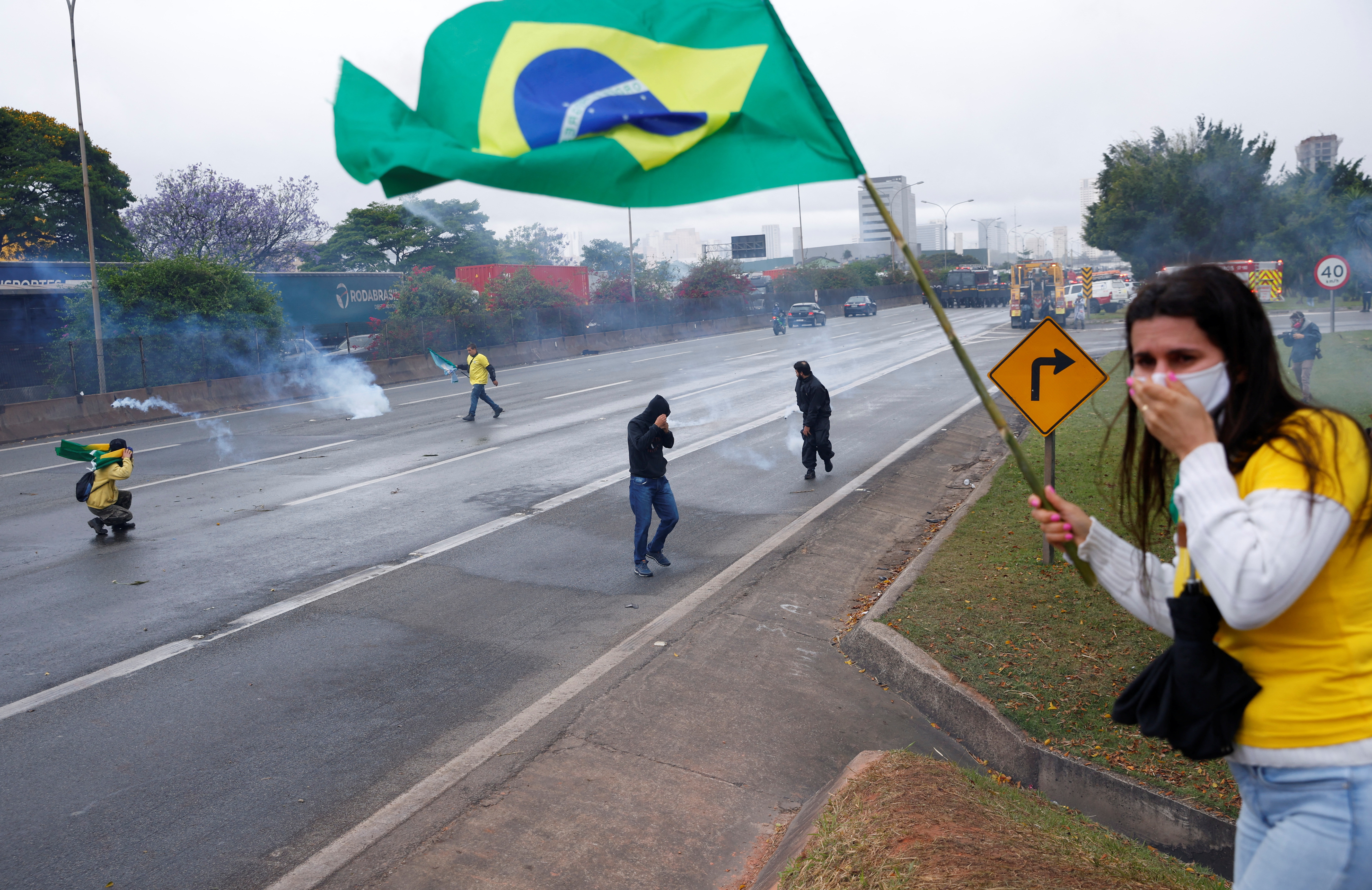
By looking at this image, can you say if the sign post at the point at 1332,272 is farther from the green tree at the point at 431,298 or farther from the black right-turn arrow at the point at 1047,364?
the green tree at the point at 431,298

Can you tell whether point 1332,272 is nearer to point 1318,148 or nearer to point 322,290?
point 322,290

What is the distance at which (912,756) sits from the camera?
15.1 feet

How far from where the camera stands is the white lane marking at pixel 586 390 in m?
23.5

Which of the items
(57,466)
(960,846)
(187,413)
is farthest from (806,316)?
(960,846)

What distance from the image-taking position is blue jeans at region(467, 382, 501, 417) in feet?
63.3

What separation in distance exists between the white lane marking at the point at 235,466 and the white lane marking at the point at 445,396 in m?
5.46

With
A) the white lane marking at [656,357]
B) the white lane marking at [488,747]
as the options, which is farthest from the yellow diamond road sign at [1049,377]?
the white lane marking at [656,357]

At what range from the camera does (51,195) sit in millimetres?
43656

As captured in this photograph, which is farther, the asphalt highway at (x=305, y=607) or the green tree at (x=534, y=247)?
the green tree at (x=534, y=247)

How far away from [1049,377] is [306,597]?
6287 millimetres

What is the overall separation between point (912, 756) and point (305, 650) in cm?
445

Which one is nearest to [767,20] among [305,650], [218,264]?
[305,650]

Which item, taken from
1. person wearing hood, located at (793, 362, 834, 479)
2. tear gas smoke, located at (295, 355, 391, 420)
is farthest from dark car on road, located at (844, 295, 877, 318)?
person wearing hood, located at (793, 362, 834, 479)

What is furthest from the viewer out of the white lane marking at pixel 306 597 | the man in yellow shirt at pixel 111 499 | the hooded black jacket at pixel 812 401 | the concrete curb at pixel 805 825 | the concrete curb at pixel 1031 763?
the hooded black jacket at pixel 812 401
